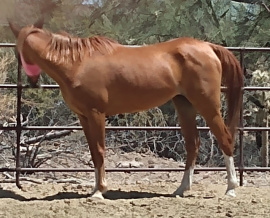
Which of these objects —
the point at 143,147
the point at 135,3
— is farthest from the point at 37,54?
the point at 135,3

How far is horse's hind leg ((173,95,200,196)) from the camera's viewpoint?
512 cm

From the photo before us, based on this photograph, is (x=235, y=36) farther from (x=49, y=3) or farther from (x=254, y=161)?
(x=49, y=3)

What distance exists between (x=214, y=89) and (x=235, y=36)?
5.12 metres

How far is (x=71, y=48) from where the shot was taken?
477cm

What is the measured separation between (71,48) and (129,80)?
1.80 feet

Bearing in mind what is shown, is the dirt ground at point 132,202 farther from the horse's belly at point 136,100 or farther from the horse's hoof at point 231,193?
the horse's belly at point 136,100

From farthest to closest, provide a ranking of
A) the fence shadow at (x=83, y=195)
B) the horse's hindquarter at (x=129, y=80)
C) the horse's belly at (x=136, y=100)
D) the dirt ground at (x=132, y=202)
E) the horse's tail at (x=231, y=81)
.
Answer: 1. the horse's tail at (x=231, y=81)
2. the fence shadow at (x=83, y=195)
3. the horse's belly at (x=136, y=100)
4. the horse's hindquarter at (x=129, y=80)
5. the dirt ground at (x=132, y=202)

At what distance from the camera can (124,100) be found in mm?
4812

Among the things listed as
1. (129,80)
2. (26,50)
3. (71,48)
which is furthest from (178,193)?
(26,50)

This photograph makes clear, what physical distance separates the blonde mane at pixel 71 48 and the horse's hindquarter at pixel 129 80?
0.27 feet

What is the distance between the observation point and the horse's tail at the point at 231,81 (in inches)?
200

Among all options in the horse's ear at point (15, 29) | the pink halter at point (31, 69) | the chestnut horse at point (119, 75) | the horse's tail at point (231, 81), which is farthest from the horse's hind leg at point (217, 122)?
the horse's ear at point (15, 29)

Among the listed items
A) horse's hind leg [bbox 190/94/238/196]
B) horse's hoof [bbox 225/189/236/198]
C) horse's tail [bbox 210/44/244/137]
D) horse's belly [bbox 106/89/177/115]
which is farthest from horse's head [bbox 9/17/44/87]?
horse's hoof [bbox 225/189/236/198]

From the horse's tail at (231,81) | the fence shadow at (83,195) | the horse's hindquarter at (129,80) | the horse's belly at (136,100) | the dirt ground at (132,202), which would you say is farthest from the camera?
the horse's tail at (231,81)
